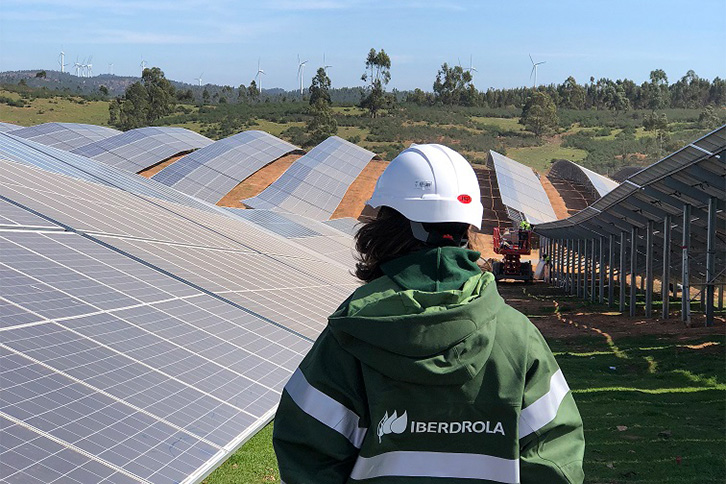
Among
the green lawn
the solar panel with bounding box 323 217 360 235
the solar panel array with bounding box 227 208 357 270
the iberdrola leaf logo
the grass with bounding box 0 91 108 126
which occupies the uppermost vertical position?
the grass with bounding box 0 91 108 126

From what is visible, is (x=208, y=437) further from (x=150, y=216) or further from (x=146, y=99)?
(x=146, y=99)

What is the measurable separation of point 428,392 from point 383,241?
2.22 feet

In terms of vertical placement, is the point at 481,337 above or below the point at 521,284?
above

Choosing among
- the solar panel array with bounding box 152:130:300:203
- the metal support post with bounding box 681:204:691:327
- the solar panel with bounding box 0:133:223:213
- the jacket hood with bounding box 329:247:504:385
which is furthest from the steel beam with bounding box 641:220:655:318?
the jacket hood with bounding box 329:247:504:385

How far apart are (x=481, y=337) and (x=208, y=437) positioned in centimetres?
497

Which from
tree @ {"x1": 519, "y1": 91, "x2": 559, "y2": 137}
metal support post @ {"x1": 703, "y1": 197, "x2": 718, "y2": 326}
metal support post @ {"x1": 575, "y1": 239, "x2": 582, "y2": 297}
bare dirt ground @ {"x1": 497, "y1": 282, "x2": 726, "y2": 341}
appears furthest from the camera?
tree @ {"x1": 519, "y1": 91, "x2": 559, "y2": 137}

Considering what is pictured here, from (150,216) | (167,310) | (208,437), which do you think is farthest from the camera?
(150,216)

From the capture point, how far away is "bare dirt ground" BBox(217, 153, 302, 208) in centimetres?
4369

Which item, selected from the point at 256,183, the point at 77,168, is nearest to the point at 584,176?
the point at 256,183

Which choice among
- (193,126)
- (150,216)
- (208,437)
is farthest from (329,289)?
(193,126)

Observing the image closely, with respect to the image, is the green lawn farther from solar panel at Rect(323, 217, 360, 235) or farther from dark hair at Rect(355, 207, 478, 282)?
solar panel at Rect(323, 217, 360, 235)

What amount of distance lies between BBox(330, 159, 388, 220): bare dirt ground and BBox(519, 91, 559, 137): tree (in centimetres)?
5013

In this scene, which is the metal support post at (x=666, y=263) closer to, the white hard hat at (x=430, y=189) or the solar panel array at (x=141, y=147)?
the white hard hat at (x=430, y=189)

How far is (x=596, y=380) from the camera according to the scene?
53.6ft
